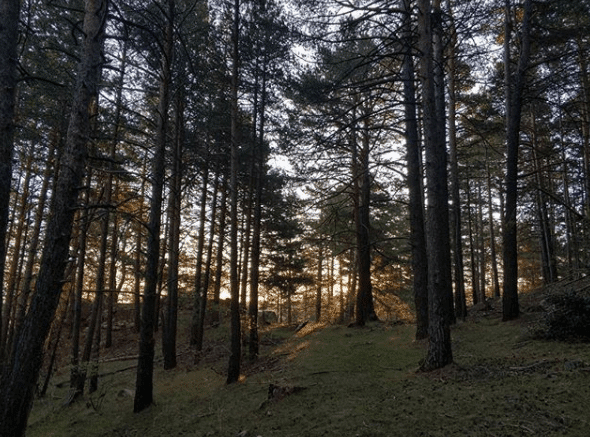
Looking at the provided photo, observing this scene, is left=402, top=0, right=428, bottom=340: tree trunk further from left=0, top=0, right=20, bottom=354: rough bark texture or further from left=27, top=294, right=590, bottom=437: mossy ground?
left=0, top=0, right=20, bottom=354: rough bark texture

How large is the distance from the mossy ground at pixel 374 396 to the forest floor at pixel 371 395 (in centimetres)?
2

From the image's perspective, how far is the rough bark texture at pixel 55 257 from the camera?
395 centimetres

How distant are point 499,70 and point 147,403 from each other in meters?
18.2

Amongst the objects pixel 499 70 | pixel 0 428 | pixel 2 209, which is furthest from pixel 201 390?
pixel 499 70

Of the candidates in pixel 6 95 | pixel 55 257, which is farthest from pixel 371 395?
pixel 6 95

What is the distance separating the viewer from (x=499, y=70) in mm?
15070

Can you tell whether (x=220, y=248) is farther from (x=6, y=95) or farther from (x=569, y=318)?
(x=569, y=318)

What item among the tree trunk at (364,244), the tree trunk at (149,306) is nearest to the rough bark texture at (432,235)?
the tree trunk at (149,306)

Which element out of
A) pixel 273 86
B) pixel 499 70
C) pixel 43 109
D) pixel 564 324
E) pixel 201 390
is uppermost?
pixel 499 70

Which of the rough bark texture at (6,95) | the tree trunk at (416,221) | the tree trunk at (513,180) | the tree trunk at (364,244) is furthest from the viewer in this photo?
the tree trunk at (364,244)

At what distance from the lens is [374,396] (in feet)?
18.2

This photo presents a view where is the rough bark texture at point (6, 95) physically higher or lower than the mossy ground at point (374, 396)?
higher

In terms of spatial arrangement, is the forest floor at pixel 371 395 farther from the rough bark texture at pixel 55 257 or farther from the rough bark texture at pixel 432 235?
the rough bark texture at pixel 55 257

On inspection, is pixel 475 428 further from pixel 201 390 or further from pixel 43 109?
pixel 43 109
